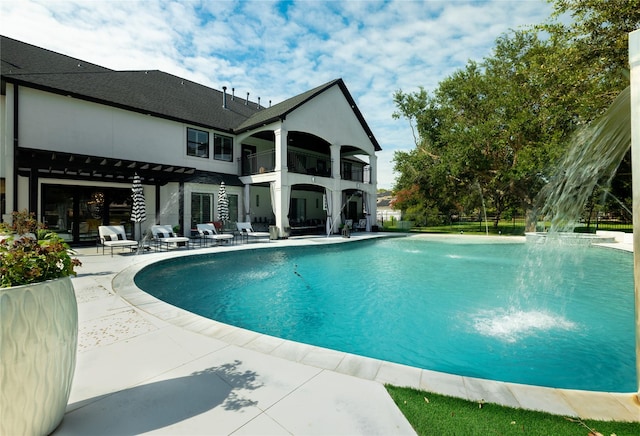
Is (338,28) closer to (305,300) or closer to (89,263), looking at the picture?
(305,300)

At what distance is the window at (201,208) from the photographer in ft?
57.1

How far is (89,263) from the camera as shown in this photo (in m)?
9.07

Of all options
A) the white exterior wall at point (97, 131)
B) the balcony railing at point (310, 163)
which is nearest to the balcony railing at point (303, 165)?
the balcony railing at point (310, 163)

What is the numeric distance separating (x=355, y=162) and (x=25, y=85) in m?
22.8

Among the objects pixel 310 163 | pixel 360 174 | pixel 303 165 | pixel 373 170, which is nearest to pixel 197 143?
pixel 303 165

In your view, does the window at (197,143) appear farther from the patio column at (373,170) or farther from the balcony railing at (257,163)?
the patio column at (373,170)

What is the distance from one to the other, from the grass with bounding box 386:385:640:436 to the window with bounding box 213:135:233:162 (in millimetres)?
18995

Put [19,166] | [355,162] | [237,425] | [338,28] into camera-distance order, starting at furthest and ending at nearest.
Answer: [355,162]
[338,28]
[19,166]
[237,425]

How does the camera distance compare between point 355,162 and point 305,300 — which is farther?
point 355,162

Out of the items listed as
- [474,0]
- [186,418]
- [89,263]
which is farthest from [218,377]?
[474,0]

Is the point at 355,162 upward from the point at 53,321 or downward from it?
upward

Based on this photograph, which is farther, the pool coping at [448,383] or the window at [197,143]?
the window at [197,143]

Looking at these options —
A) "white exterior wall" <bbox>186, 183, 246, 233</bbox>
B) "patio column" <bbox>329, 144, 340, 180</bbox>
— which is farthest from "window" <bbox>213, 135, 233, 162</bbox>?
"patio column" <bbox>329, 144, 340, 180</bbox>

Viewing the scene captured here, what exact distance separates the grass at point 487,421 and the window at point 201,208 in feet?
56.6
